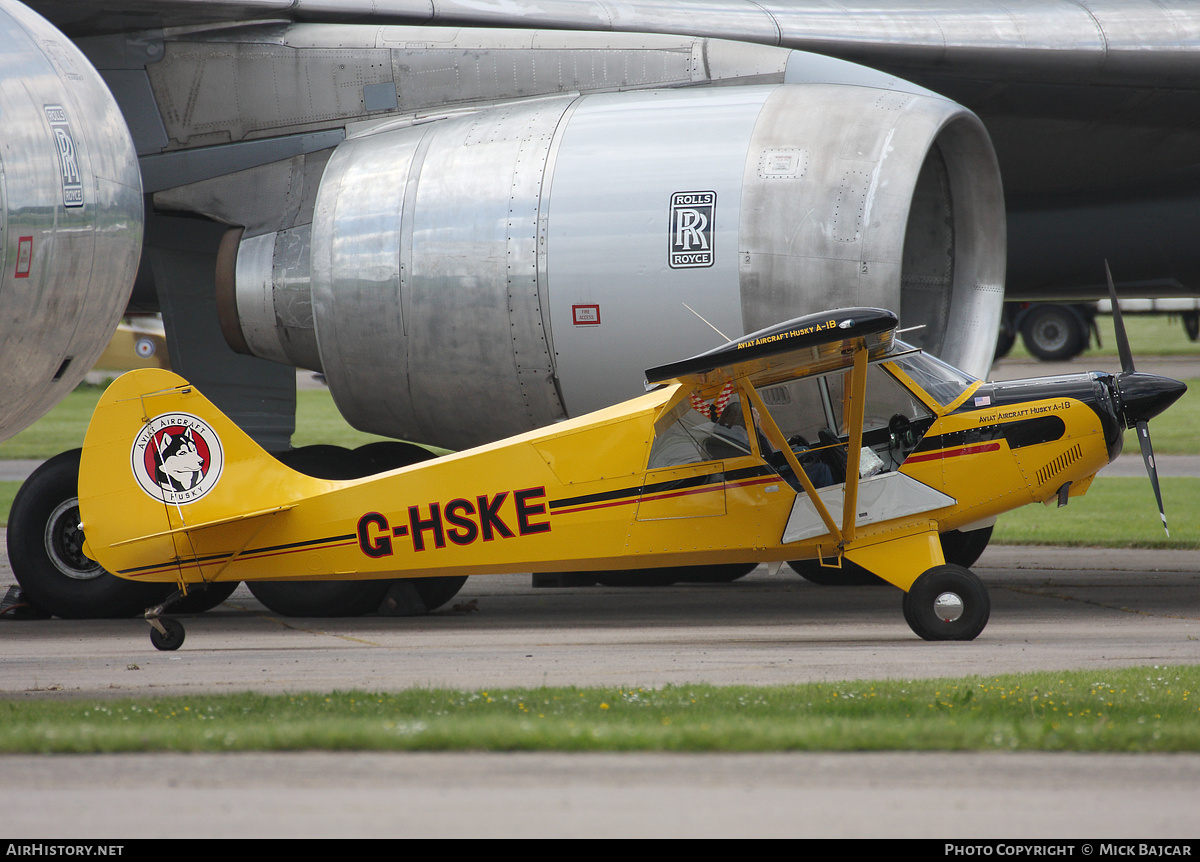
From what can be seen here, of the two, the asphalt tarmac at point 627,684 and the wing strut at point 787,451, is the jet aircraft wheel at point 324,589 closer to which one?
the asphalt tarmac at point 627,684

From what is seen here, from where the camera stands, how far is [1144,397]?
28.8 feet

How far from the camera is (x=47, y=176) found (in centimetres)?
702

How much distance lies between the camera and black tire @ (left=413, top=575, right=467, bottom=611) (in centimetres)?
1029

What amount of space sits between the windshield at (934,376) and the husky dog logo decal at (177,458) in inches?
187

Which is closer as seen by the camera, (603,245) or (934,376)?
(934,376)

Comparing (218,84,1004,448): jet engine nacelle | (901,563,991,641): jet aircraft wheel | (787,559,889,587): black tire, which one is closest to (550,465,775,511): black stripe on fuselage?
(218,84,1004,448): jet engine nacelle

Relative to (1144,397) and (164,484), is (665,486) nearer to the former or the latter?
(1144,397)

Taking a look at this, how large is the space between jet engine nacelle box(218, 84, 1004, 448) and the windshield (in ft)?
1.41

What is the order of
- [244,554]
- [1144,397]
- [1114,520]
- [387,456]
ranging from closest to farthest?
[1144,397] → [244,554] → [387,456] → [1114,520]

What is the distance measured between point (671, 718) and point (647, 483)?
3.26 metres

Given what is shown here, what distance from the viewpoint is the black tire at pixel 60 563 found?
33.8ft

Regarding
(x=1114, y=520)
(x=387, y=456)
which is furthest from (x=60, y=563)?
(x=1114, y=520)

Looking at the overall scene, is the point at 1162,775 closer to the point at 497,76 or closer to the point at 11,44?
the point at 11,44

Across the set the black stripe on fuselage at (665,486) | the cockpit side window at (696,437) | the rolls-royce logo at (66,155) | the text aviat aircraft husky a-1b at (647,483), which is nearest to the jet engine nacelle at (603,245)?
the cockpit side window at (696,437)
